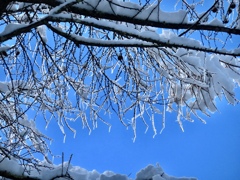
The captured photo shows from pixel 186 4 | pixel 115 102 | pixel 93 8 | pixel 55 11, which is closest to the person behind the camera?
pixel 55 11

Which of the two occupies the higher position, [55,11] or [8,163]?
[55,11]

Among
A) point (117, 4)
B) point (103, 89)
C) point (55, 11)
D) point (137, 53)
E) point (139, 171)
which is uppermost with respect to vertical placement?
point (137, 53)

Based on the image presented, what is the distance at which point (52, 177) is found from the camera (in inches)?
97.4

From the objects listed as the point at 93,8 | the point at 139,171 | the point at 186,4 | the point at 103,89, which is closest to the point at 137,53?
the point at 103,89

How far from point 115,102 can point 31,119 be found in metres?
1.62

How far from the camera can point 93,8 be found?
2.71m

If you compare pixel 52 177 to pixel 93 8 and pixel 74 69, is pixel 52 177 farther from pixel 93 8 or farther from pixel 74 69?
pixel 74 69

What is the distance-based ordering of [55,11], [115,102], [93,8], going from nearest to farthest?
[55,11], [93,8], [115,102]

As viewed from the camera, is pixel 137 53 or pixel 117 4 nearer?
pixel 117 4

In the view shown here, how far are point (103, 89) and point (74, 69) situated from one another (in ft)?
1.74

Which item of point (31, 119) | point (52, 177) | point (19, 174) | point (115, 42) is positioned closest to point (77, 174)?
point (52, 177)

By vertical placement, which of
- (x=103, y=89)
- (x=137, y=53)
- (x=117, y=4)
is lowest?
(x=117, y=4)

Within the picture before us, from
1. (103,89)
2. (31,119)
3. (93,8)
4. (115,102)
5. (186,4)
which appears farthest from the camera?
(31,119)

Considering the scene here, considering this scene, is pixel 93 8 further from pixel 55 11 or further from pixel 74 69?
pixel 74 69
